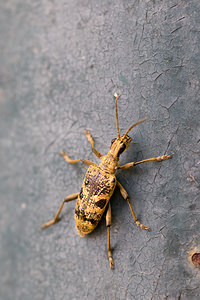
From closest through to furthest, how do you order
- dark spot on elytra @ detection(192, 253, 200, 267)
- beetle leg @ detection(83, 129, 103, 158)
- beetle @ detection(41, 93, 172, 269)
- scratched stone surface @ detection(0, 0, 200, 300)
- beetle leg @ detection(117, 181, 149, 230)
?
dark spot on elytra @ detection(192, 253, 200, 267)
scratched stone surface @ detection(0, 0, 200, 300)
beetle leg @ detection(117, 181, 149, 230)
beetle @ detection(41, 93, 172, 269)
beetle leg @ detection(83, 129, 103, 158)

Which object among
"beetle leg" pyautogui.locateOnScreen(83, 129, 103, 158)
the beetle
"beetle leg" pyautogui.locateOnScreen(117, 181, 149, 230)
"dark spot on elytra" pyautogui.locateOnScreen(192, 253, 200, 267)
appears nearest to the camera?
"dark spot on elytra" pyautogui.locateOnScreen(192, 253, 200, 267)

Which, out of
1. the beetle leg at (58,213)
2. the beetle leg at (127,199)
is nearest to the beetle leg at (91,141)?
the beetle leg at (127,199)

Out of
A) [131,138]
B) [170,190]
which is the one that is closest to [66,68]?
[131,138]

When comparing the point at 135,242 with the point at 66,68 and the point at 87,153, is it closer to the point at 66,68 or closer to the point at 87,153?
the point at 87,153

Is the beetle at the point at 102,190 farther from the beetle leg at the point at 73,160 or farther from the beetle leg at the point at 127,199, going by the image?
the beetle leg at the point at 73,160

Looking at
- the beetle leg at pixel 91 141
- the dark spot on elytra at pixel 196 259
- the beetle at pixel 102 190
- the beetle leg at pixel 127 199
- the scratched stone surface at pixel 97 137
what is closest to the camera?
the dark spot on elytra at pixel 196 259

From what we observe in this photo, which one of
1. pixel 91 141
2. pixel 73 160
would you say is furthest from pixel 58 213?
pixel 91 141

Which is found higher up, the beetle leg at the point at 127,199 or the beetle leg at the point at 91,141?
the beetle leg at the point at 91,141

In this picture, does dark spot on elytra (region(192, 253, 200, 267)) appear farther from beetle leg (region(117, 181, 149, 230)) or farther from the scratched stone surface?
beetle leg (region(117, 181, 149, 230))

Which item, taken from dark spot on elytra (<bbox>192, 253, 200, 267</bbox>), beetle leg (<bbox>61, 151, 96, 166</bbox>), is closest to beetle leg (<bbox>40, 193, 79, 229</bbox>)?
beetle leg (<bbox>61, 151, 96, 166</bbox>)

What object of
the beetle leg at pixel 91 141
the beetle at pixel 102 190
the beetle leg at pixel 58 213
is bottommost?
the beetle leg at pixel 58 213
